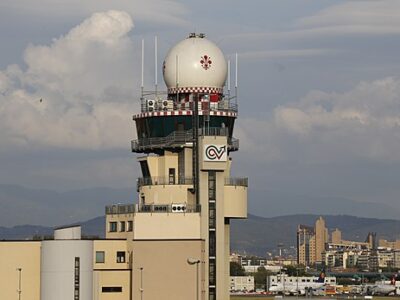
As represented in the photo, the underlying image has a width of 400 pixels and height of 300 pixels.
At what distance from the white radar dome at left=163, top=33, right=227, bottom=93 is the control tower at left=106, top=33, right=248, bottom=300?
9 centimetres

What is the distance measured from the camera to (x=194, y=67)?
10231 centimetres

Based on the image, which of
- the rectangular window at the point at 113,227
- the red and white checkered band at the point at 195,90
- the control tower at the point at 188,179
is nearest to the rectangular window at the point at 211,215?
the control tower at the point at 188,179

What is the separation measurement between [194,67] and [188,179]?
33.2 feet

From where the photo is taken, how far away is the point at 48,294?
315 ft

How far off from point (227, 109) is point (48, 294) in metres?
23.3

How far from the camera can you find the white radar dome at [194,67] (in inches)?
4031

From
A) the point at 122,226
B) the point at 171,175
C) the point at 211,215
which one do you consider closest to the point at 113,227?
the point at 122,226

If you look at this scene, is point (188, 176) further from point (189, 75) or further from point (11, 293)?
point (11, 293)

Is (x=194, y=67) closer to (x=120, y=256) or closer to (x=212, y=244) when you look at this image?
(x=212, y=244)

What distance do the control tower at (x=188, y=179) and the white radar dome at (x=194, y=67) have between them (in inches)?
3.5

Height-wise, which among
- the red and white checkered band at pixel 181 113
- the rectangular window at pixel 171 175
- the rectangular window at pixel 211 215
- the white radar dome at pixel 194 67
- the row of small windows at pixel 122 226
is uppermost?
the white radar dome at pixel 194 67

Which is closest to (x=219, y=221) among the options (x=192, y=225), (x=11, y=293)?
(x=192, y=225)

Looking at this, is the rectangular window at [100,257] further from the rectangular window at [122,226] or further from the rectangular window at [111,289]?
the rectangular window at [122,226]

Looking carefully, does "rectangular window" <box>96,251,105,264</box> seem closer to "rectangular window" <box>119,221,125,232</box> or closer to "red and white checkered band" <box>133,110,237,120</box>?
"rectangular window" <box>119,221,125,232</box>
